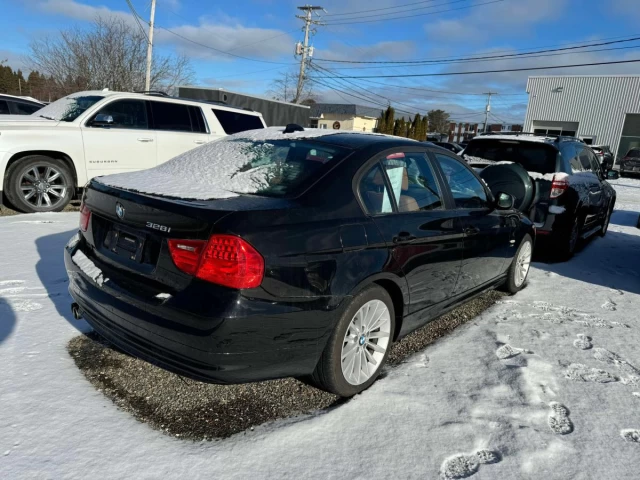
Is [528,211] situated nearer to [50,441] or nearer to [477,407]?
[477,407]

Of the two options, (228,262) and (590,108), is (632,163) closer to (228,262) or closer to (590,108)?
(590,108)

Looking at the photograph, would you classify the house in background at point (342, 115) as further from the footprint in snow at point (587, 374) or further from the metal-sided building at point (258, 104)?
the footprint in snow at point (587, 374)

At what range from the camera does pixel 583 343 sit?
3.85 meters

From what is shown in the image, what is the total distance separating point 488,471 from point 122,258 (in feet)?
7.00

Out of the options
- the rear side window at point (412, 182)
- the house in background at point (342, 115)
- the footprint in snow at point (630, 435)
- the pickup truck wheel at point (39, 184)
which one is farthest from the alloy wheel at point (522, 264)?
the house in background at point (342, 115)

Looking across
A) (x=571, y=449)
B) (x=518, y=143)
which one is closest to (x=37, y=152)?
(x=518, y=143)

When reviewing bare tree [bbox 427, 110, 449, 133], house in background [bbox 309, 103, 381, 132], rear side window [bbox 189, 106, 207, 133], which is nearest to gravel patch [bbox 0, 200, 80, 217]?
rear side window [bbox 189, 106, 207, 133]

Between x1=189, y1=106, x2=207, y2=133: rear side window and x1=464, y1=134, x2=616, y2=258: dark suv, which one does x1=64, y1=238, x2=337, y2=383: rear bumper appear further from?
x1=189, y1=106, x2=207, y2=133: rear side window

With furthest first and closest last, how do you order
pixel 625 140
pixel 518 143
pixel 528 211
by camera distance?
pixel 625 140
pixel 518 143
pixel 528 211

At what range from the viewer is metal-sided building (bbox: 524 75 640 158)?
36.1 metres

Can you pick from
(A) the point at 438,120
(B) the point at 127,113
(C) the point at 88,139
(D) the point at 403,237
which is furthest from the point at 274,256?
(A) the point at 438,120

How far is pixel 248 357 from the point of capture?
7.63ft

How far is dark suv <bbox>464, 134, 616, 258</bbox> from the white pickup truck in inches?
183

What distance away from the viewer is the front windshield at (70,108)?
736 cm
